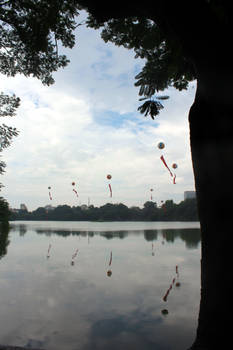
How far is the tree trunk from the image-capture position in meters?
2.60

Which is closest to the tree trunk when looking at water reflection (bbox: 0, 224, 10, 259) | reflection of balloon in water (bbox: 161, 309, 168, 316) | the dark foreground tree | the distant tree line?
the dark foreground tree

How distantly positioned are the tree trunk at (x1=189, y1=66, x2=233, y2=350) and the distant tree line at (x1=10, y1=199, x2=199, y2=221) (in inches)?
3348

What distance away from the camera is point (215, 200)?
2707mm

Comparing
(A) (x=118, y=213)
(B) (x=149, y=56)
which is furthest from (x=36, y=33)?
(A) (x=118, y=213)

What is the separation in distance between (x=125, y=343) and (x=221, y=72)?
14.3ft

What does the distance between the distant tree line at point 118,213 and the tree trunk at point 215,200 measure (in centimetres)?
8505

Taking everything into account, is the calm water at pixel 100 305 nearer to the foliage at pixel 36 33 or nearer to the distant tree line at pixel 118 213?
the foliage at pixel 36 33

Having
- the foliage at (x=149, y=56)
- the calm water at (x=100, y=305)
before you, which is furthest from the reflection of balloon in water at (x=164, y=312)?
the foliage at (x=149, y=56)

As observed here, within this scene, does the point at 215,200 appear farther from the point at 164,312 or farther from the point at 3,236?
the point at 3,236

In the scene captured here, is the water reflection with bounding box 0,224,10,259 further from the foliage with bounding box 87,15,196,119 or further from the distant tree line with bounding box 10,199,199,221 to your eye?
the distant tree line with bounding box 10,199,199,221

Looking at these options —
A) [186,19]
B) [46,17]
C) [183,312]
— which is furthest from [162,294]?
[46,17]

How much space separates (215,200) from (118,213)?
110m

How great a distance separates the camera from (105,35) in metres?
6.66

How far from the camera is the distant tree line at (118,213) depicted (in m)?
89.8
